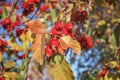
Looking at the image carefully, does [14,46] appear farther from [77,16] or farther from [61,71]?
[61,71]

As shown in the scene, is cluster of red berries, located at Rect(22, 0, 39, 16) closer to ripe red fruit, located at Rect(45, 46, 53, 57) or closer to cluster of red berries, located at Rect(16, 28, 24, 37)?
ripe red fruit, located at Rect(45, 46, 53, 57)

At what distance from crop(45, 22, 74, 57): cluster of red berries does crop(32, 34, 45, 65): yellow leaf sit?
0.23ft

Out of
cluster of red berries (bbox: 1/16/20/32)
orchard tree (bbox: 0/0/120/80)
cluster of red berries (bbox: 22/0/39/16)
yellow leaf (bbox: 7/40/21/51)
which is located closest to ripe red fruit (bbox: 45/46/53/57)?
orchard tree (bbox: 0/0/120/80)

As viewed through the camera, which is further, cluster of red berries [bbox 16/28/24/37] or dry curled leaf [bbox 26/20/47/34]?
cluster of red berries [bbox 16/28/24/37]

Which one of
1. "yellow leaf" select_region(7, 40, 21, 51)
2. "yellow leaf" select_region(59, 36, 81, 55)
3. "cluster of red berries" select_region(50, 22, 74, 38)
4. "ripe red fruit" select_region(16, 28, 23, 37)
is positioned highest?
"cluster of red berries" select_region(50, 22, 74, 38)

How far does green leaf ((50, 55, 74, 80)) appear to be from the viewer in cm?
236

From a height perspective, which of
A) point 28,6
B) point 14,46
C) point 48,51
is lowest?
point 14,46

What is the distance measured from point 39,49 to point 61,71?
27cm

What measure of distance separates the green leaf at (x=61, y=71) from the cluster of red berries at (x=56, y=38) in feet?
0.31

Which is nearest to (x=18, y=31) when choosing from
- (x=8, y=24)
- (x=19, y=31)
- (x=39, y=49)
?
(x=19, y=31)

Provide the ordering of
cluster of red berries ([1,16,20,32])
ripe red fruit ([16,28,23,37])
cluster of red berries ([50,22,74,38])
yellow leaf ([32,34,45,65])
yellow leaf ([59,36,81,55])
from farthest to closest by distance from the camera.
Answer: ripe red fruit ([16,28,23,37]) < cluster of red berries ([1,16,20,32]) < cluster of red berries ([50,22,74,38]) < yellow leaf ([59,36,81,55]) < yellow leaf ([32,34,45,65])

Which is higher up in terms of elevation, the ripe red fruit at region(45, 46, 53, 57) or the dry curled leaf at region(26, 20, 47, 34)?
the dry curled leaf at region(26, 20, 47, 34)

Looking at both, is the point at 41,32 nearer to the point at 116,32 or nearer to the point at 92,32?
the point at 116,32

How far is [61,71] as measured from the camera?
238cm
